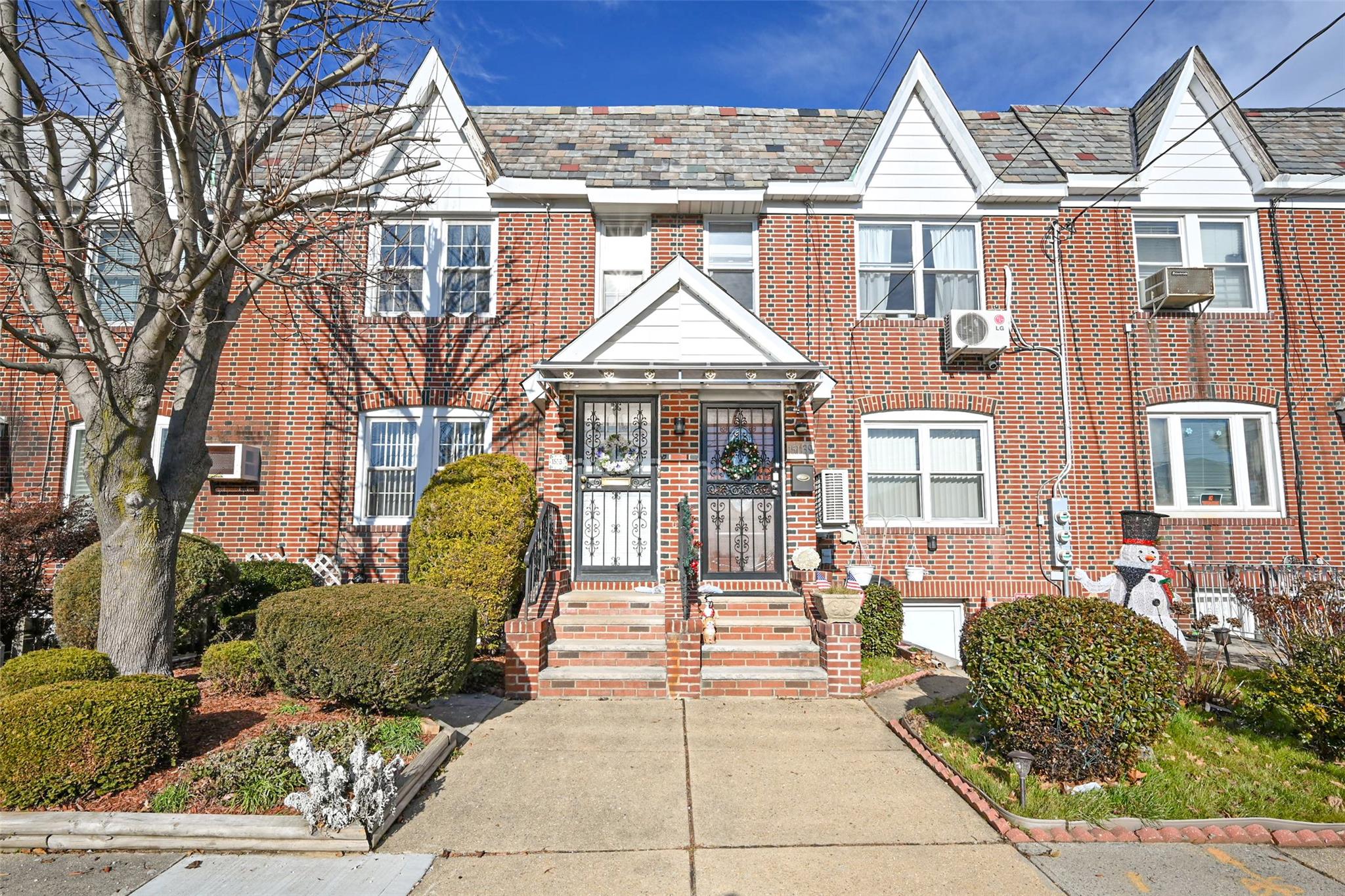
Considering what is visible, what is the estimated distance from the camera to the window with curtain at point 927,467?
10305 millimetres

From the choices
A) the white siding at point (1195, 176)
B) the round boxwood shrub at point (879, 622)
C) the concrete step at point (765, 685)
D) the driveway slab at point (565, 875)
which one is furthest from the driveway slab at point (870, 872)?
the white siding at point (1195, 176)

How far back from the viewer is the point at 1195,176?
10828mm

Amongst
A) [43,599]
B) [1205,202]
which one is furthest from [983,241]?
[43,599]

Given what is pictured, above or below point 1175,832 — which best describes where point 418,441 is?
above

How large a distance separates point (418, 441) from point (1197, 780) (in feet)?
30.8

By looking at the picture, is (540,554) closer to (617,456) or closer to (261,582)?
(617,456)

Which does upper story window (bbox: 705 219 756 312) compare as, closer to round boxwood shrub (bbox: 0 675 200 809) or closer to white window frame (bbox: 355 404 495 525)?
white window frame (bbox: 355 404 495 525)

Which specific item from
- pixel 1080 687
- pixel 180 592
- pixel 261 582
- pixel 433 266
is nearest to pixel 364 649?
pixel 180 592

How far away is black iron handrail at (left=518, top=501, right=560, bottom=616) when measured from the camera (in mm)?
7668

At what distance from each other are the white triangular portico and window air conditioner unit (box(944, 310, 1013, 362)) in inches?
97.7

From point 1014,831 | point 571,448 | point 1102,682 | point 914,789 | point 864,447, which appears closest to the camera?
point 1014,831

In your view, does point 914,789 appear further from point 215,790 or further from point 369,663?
point 215,790

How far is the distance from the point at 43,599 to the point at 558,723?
6372mm

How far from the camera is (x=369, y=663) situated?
548cm
